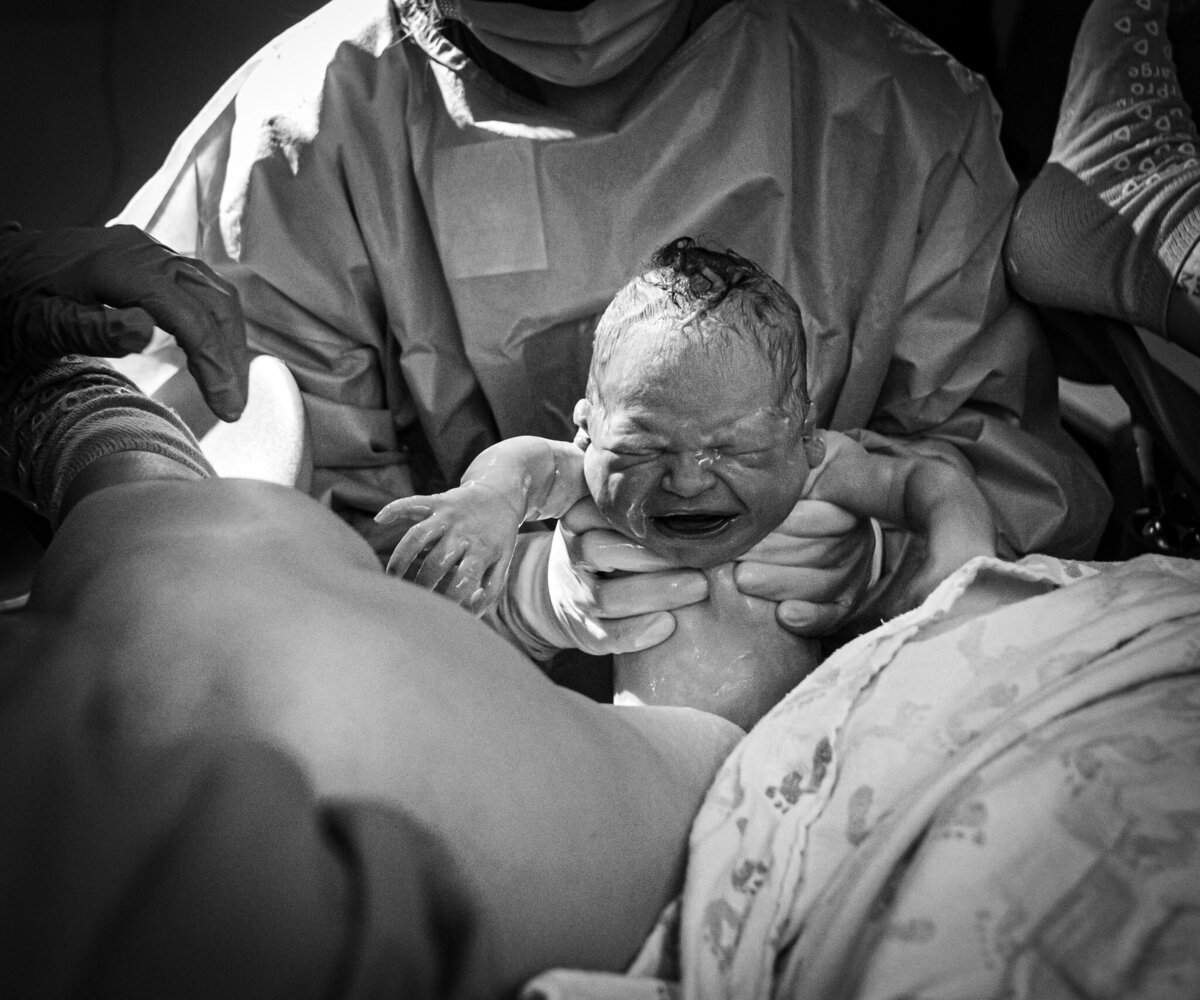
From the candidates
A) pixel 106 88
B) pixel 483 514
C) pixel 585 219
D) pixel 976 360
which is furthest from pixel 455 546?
pixel 106 88

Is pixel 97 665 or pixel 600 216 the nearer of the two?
pixel 97 665

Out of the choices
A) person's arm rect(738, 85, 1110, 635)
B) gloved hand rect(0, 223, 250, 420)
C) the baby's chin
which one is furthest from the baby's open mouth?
gloved hand rect(0, 223, 250, 420)

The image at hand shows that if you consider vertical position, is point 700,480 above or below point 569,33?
below

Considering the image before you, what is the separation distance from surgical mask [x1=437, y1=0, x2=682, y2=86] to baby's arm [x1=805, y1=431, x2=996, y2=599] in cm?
36

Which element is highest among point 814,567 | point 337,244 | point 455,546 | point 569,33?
point 569,33

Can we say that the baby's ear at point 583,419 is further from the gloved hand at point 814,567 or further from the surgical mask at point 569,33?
the surgical mask at point 569,33

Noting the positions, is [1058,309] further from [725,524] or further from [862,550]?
[725,524]

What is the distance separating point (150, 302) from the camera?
0.74 meters

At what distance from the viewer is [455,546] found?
0.91 m

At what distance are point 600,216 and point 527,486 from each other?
0.89 feet

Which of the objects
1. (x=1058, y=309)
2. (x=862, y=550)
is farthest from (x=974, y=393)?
(x=862, y=550)

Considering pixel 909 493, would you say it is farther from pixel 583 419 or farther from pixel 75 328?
pixel 75 328

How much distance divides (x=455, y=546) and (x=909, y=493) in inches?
14.7

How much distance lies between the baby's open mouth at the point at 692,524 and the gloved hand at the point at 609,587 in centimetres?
6
